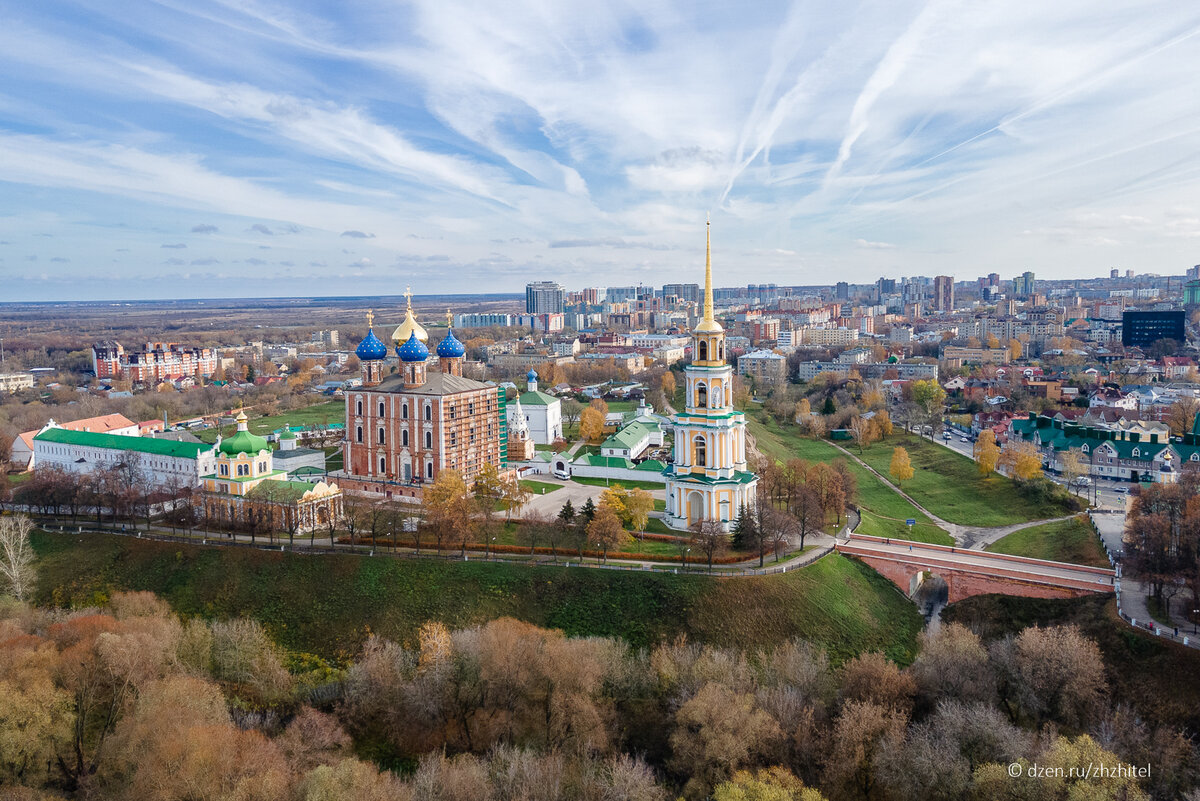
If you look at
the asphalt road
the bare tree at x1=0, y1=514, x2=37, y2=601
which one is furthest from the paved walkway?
the bare tree at x1=0, y1=514, x2=37, y2=601

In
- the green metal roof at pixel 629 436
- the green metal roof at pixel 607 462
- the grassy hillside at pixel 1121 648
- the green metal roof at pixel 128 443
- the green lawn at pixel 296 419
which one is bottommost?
the grassy hillside at pixel 1121 648

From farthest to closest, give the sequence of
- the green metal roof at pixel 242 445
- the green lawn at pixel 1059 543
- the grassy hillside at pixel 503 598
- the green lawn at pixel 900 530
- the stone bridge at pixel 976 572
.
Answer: the green metal roof at pixel 242 445, the green lawn at pixel 900 530, the green lawn at pixel 1059 543, the stone bridge at pixel 976 572, the grassy hillside at pixel 503 598

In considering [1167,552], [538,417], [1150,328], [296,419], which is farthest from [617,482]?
Result: [1150,328]

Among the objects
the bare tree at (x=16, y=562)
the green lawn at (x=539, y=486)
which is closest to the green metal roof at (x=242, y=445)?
the bare tree at (x=16, y=562)

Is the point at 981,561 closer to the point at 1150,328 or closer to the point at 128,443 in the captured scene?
the point at 128,443

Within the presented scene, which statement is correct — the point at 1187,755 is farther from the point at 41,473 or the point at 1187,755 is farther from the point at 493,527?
the point at 41,473

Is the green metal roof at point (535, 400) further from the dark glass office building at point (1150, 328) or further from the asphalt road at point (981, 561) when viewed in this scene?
the dark glass office building at point (1150, 328)
